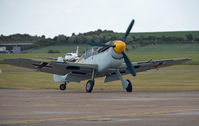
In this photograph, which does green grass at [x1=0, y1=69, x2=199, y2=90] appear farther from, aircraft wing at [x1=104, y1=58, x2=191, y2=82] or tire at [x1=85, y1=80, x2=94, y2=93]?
tire at [x1=85, y1=80, x2=94, y2=93]

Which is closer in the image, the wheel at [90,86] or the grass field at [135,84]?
the wheel at [90,86]

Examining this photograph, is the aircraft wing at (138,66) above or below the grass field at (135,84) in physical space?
above

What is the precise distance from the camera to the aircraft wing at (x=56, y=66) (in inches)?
941

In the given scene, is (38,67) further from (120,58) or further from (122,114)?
(122,114)

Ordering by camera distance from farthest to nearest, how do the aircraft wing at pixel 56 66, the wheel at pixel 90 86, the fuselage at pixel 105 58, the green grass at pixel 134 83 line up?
the green grass at pixel 134 83
the wheel at pixel 90 86
the fuselage at pixel 105 58
the aircraft wing at pixel 56 66

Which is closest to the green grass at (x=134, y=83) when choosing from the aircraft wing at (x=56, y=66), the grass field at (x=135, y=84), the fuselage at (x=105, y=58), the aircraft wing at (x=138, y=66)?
the grass field at (x=135, y=84)

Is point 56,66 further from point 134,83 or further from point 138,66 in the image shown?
point 134,83

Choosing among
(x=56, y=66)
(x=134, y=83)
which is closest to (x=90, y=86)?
(x=56, y=66)

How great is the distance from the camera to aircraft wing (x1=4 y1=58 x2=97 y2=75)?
78.4 feet

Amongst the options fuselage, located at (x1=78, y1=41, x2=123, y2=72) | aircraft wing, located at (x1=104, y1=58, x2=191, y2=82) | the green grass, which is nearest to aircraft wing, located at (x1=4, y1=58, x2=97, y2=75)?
fuselage, located at (x1=78, y1=41, x2=123, y2=72)

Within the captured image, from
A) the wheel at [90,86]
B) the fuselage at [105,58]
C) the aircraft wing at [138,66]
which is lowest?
the wheel at [90,86]

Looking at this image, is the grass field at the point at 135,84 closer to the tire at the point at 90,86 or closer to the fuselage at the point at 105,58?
the fuselage at the point at 105,58

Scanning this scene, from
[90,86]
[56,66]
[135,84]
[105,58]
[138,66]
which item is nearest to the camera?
[105,58]

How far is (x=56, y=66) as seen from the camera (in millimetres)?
24859
